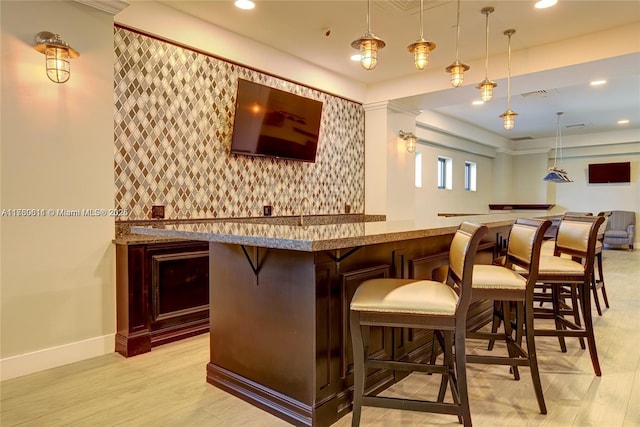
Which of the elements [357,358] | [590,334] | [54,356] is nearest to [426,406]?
[357,358]

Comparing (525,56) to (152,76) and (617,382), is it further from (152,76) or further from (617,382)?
(152,76)

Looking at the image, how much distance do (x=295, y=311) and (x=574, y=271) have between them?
1854 millimetres

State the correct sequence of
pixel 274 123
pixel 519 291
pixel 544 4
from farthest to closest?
pixel 274 123 < pixel 544 4 < pixel 519 291

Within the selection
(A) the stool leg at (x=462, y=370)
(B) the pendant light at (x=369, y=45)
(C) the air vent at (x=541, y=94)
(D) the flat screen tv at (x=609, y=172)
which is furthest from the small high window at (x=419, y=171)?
(A) the stool leg at (x=462, y=370)

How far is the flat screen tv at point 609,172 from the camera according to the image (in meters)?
9.84

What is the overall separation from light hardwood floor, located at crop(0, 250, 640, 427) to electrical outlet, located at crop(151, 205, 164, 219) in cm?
111

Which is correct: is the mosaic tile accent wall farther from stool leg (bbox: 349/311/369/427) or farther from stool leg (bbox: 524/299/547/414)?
stool leg (bbox: 524/299/547/414)

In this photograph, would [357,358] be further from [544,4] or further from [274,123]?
[544,4]

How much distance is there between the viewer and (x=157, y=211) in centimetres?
340

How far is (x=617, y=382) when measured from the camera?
2.41 metres

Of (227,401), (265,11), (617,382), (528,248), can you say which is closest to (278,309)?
(227,401)

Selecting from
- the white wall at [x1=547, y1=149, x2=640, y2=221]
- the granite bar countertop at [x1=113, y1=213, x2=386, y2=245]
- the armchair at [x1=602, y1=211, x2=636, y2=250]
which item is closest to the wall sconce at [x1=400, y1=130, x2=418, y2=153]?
the granite bar countertop at [x1=113, y1=213, x2=386, y2=245]

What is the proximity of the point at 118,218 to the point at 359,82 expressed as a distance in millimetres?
3692

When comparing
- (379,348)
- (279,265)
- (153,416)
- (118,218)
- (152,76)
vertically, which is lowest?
(153,416)
